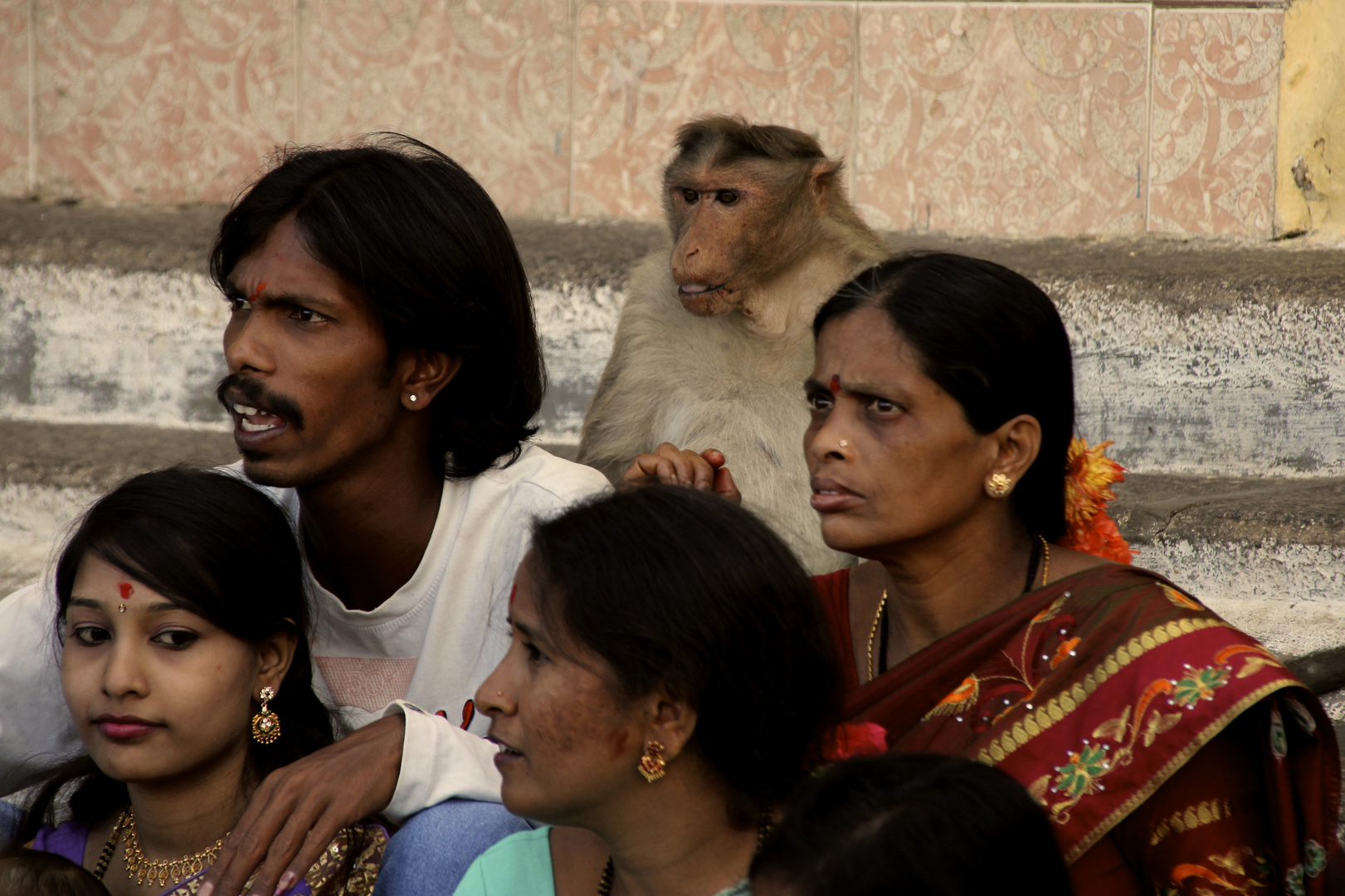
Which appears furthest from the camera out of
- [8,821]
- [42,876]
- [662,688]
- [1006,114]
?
[1006,114]

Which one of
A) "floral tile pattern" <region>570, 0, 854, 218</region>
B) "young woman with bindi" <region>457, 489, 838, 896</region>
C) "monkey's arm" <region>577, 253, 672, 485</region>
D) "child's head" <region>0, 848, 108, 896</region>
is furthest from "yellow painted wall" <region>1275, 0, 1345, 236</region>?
"child's head" <region>0, 848, 108, 896</region>

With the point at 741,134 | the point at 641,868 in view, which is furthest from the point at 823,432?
the point at 741,134

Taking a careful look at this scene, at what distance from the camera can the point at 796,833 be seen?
1.53m

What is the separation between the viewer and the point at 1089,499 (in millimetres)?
2410

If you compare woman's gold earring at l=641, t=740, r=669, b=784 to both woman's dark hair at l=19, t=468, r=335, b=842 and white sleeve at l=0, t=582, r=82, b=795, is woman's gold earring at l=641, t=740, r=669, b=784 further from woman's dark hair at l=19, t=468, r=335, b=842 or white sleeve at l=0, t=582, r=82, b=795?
white sleeve at l=0, t=582, r=82, b=795

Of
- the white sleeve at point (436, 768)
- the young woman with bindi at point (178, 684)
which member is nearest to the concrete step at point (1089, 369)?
the young woman with bindi at point (178, 684)

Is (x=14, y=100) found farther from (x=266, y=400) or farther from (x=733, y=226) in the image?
(x=266, y=400)

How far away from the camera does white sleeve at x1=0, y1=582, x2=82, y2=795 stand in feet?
8.63

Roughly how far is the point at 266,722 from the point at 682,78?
3.06 meters

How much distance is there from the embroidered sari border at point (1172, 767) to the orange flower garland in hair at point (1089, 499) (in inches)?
18.7

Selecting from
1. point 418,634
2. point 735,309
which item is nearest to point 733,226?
point 735,309

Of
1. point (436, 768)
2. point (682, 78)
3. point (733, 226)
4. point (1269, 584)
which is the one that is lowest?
point (1269, 584)

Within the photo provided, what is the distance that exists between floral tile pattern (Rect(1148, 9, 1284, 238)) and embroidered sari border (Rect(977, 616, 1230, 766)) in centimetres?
282

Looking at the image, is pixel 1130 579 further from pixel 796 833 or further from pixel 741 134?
pixel 741 134
